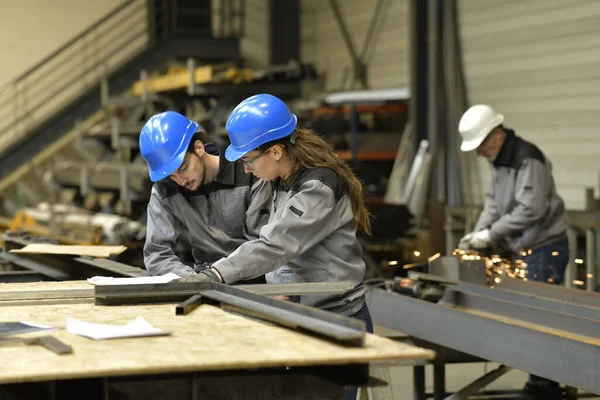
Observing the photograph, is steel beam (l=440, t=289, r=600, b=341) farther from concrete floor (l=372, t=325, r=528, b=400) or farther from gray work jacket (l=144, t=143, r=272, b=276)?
concrete floor (l=372, t=325, r=528, b=400)

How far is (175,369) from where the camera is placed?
8.21 ft

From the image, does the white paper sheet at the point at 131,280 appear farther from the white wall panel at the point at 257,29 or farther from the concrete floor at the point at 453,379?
the white wall panel at the point at 257,29

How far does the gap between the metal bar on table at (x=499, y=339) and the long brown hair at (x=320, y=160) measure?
39.4 inches

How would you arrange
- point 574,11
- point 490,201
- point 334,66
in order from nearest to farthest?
point 490,201 → point 574,11 → point 334,66

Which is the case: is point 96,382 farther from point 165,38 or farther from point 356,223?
point 165,38

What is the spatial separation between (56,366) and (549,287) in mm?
3717

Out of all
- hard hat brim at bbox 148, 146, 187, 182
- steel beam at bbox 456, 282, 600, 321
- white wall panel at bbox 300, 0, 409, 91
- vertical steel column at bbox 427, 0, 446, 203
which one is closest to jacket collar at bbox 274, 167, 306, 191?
hard hat brim at bbox 148, 146, 187, 182

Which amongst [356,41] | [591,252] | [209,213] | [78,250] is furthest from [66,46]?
[209,213]

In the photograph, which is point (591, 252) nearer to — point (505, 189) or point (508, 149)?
point (505, 189)

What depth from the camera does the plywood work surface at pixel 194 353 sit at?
2482 millimetres

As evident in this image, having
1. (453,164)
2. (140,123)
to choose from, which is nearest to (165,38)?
(140,123)

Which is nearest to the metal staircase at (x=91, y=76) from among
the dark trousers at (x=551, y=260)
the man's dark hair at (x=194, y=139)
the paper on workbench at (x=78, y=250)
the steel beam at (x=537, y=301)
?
the dark trousers at (x=551, y=260)

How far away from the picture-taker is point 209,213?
4.53 meters

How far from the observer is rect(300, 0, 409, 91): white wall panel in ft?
43.2
